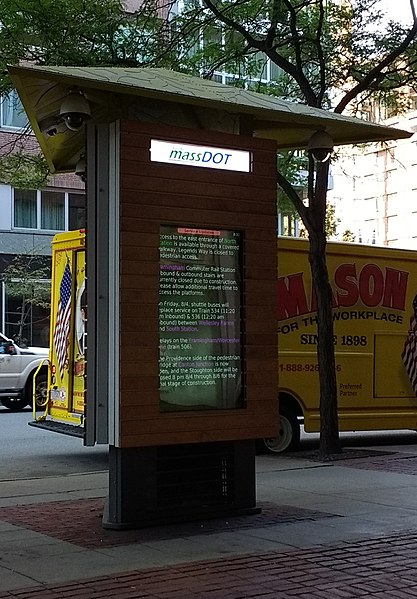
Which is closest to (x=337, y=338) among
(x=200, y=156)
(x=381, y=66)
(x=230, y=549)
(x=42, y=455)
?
(x=381, y=66)

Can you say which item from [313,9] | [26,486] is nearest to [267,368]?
[26,486]

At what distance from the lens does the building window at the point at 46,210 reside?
34812 millimetres

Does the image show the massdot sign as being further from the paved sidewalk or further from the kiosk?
the paved sidewalk

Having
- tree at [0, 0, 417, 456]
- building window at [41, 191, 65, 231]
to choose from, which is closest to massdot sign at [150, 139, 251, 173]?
→ tree at [0, 0, 417, 456]

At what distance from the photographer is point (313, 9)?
1539cm

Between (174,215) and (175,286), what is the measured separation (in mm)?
623

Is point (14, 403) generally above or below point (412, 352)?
below

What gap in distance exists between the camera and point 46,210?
35688 mm

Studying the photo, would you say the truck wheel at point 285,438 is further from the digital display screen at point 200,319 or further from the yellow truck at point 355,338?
the digital display screen at point 200,319

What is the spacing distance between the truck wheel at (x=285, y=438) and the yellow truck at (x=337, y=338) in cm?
2

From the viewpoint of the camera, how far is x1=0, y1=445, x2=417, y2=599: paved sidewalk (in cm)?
614

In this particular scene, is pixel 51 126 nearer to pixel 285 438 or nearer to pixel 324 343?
pixel 324 343

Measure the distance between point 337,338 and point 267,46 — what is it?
462 centimetres

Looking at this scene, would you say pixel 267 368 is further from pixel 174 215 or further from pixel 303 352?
pixel 303 352
